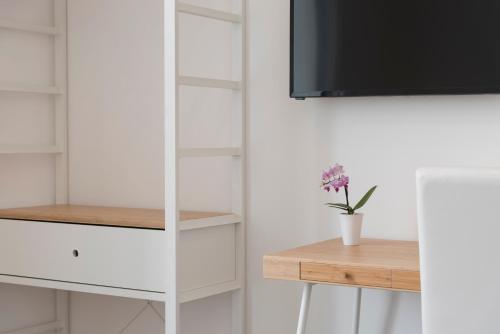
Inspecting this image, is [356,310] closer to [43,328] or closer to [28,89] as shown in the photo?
[43,328]

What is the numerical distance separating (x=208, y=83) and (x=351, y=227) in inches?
26.2

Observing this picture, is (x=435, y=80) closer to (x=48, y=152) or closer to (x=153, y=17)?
(x=153, y=17)

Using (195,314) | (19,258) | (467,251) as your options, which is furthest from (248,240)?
(467,251)

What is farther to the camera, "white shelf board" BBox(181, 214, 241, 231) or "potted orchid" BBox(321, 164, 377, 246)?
"white shelf board" BBox(181, 214, 241, 231)

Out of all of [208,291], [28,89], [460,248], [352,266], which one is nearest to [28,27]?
[28,89]

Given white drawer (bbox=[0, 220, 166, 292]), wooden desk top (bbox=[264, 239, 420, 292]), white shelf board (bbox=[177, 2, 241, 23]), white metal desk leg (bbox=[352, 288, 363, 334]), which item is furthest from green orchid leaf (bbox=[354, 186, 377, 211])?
white shelf board (bbox=[177, 2, 241, 23])

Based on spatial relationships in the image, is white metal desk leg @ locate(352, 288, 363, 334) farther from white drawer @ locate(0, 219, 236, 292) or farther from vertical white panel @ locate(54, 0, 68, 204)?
vertical white panel @ locate(54, 0, 68, 204)

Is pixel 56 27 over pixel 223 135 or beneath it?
over

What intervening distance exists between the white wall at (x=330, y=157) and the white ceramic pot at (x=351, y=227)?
0.23 meters

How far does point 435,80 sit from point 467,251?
1134 millimetres

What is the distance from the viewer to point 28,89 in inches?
131

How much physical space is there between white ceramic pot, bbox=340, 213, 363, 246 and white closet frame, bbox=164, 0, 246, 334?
519 millimetres

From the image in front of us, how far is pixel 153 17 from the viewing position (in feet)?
11.0

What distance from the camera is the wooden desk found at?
224 cm
